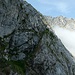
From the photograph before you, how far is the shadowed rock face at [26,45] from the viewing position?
7681 cm

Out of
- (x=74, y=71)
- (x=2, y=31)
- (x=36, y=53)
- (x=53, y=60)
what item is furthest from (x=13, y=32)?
(x=74, y=71)

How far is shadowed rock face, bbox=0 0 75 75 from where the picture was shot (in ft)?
252

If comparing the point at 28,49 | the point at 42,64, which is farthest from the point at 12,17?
the point at 42,64

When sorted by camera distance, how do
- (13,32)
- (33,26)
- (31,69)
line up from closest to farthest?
(31,69) → (13,32) → (33,26)

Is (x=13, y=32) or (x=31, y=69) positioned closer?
(x=31, y=69)

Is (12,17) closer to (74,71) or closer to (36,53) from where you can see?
(36,53)

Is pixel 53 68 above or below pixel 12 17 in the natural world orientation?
below

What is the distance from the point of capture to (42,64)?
7944 cm

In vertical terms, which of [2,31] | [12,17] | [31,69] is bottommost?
[31,69]

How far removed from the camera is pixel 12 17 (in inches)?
3327

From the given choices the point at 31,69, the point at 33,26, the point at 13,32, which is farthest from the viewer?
the point at 33,26

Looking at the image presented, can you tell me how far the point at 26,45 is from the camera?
A: 3214 inches

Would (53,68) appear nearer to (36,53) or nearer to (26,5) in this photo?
(36,53)

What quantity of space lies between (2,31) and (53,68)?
63.3 ft
